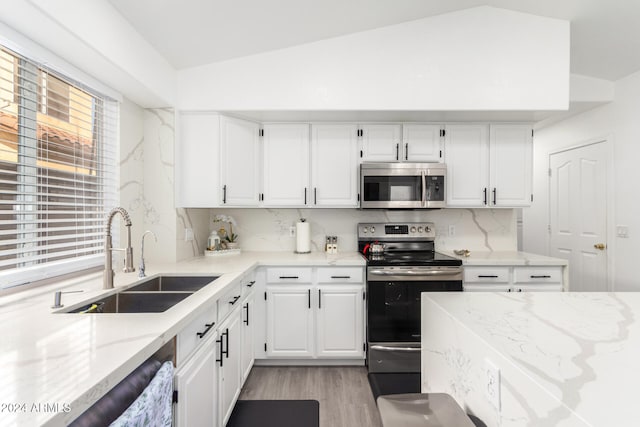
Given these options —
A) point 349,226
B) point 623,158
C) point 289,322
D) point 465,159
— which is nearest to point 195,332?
point 289,322

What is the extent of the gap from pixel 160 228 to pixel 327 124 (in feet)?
5.44

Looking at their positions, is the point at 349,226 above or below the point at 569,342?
above

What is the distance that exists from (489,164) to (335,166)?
1.39 meters

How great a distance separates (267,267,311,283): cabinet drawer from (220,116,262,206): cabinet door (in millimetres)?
654

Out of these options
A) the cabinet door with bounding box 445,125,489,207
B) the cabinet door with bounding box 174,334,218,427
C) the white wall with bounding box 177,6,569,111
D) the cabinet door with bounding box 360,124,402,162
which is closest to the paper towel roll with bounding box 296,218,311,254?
the cabinet door with bounding box 360,124,402,162

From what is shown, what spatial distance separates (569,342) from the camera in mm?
778

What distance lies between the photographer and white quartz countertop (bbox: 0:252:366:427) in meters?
0.66

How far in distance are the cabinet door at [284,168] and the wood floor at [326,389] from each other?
141cm

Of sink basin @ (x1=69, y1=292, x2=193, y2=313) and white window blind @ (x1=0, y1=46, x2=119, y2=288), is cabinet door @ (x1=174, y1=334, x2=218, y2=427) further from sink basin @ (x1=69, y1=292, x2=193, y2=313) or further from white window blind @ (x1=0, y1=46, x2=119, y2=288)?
white window blind @ (x1=0, y1=46, x2=119, y2=288)

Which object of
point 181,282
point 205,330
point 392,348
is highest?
point 181,282

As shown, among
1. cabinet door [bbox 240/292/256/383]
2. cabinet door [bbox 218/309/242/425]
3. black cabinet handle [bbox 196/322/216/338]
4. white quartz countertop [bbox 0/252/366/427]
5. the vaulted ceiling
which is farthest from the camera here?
cabinet door [bbox 240/292/256/383]

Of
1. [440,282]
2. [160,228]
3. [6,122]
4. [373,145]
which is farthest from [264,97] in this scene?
[440,282]

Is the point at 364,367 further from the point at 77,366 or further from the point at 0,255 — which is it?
the point at 0,255

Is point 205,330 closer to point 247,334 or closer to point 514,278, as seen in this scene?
point 247,334
